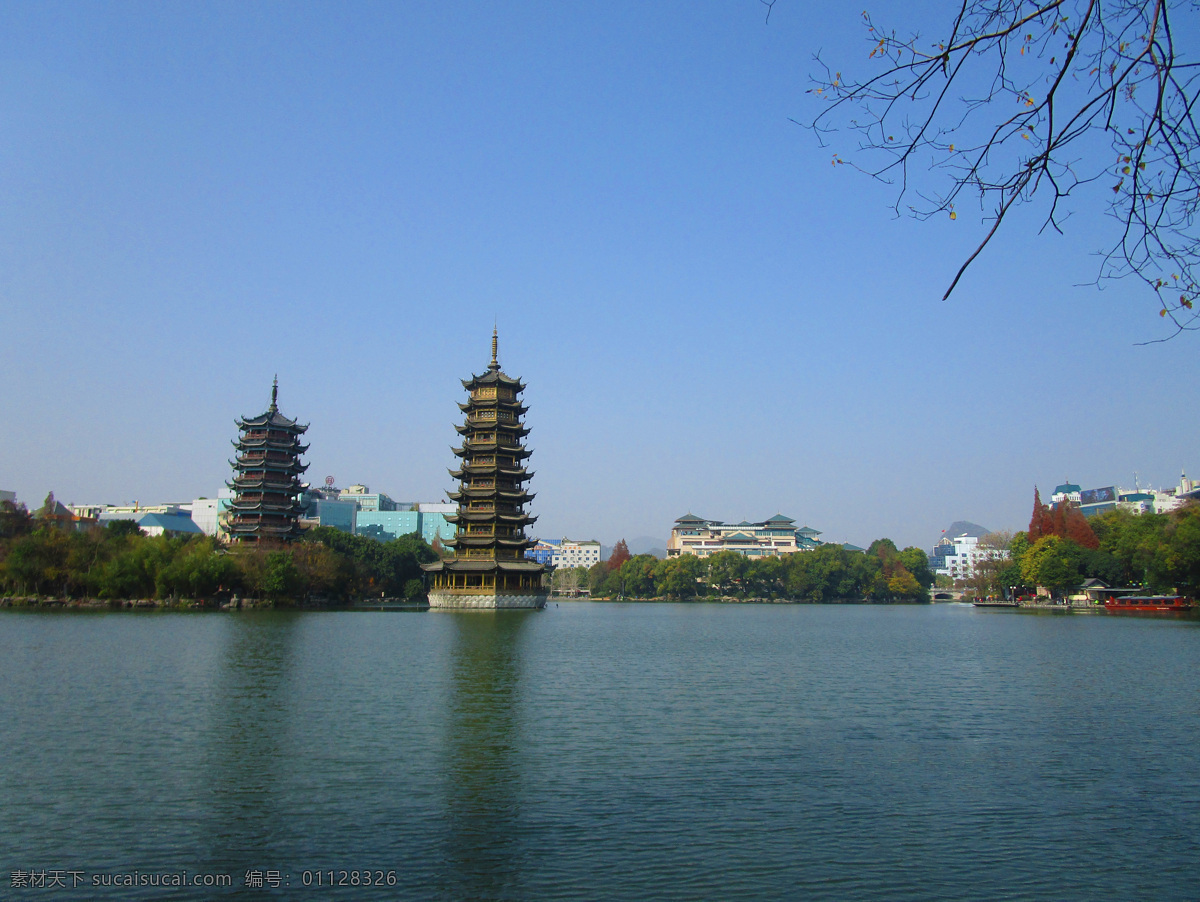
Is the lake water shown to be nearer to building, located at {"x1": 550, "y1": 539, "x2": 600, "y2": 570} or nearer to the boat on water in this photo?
the boat on water

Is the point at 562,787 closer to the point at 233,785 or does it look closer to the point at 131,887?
the point at 233,785

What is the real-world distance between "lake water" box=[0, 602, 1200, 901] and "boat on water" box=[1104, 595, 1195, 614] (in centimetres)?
3995

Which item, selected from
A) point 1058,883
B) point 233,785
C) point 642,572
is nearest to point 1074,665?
point 1058,883

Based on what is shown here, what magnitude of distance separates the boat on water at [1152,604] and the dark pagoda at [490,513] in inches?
1569

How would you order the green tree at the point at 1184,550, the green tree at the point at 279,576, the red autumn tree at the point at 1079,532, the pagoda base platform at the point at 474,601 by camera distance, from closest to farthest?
1. the green tree at the point at 1184,550
2. the green tree at the point at 279,576
3. the pagoda base platform at the point at 474,601
4. the red autumn tree at the point at 1079,532

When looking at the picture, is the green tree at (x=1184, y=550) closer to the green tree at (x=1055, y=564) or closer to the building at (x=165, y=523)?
the green tree at (x=1055, y=564)

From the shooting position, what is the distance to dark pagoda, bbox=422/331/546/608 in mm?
52875

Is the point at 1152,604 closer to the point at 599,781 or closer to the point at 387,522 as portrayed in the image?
the point at 599,781

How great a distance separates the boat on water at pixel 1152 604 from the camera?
52312 millimetres

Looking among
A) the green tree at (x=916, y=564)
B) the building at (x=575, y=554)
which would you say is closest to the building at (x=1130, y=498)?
the green tree at (x=916, y=564)

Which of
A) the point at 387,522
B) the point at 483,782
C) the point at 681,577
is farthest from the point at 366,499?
the point at 483,782

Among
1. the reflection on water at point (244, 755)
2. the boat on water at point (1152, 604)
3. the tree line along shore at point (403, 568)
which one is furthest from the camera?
the boat on water at point (1152, 604)

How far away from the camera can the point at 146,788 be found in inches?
364

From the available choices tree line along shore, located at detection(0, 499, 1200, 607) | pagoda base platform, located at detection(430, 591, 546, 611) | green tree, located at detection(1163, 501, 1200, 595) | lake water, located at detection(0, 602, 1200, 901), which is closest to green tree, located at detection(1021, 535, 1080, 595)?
tree line along shore, located at detection(0, 499, 1200, 607)
